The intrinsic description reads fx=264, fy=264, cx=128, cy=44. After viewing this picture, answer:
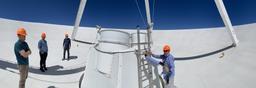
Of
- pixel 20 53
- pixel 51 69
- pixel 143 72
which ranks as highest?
pixel 20 53

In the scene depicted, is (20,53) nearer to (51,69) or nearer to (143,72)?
(143,72)

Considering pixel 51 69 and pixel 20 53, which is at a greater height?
pixel 20 53

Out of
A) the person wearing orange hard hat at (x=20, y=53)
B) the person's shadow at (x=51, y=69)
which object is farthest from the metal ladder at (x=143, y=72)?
the person's shadow at (x=51, y=69)

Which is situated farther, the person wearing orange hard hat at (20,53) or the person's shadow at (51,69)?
the person's shadow at (51,69)

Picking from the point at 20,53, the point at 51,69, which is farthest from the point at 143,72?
the point at 51,69

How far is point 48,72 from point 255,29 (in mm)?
15290

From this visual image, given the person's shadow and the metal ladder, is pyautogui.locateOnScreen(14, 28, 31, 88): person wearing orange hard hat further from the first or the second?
the person's shadow

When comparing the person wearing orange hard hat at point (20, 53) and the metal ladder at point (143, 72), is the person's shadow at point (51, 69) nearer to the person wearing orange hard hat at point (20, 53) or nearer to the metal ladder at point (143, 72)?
the person wearing orange hard hat at point (20, 53)

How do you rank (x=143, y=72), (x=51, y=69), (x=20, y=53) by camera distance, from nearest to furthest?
(x=143, y=72) → (x=20, y=53) → (x=51, y=69)

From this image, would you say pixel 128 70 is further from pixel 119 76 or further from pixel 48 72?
pixel 48 72

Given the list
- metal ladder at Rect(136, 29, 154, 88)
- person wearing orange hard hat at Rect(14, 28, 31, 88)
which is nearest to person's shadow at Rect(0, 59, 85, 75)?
person wearing orange hard hat at Rect(14, 28, 31, 88)

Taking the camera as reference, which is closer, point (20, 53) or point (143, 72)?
point (143, 72)

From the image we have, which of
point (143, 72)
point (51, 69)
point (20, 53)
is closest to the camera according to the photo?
point (143, 72)

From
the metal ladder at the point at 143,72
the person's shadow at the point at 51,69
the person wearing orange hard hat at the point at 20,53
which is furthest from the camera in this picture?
the person's shadow at the point at 51,69
